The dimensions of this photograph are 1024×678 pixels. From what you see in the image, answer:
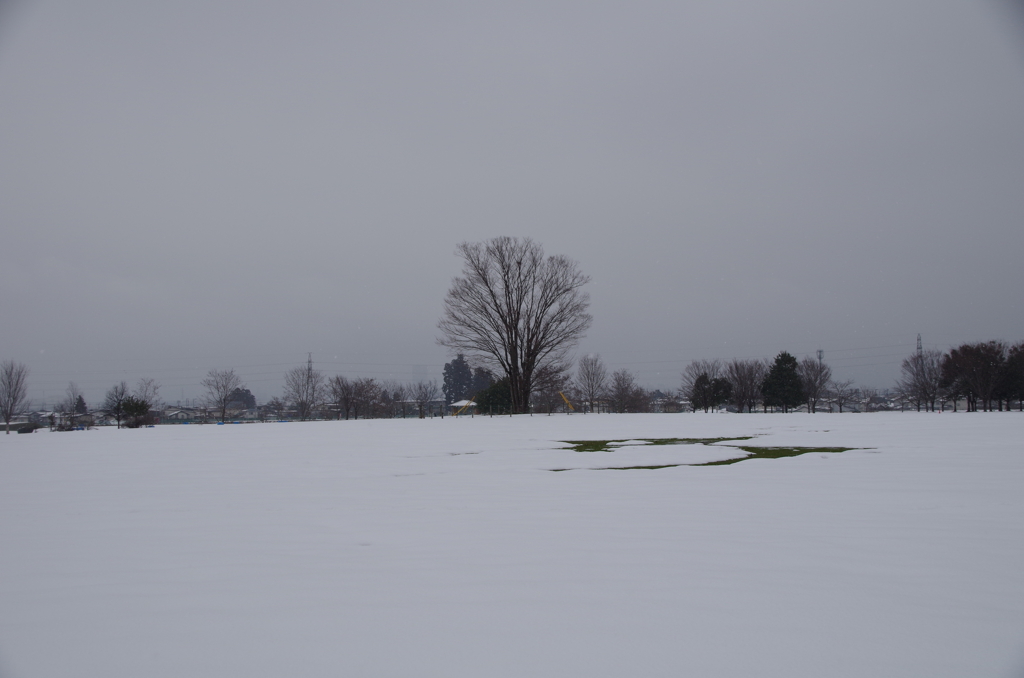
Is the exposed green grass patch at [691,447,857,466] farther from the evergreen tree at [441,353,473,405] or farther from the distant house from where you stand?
the evergreen tree at [441,353,473,405]

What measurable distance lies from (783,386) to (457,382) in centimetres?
4994

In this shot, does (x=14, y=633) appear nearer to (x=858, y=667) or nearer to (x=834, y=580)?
(x=858, y=667)

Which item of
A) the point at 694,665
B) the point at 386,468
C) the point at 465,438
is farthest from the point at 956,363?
the point at 694,665

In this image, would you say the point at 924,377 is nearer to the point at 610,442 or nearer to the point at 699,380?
the point at 699,380

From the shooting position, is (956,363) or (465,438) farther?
(956,363)

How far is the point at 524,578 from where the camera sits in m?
2.77

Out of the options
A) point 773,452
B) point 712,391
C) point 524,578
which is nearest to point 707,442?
point 773,452

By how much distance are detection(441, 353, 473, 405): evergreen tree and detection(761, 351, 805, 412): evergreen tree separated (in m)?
47.3

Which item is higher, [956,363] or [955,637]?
[956,363]

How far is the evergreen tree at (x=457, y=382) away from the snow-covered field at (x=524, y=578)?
74889mm

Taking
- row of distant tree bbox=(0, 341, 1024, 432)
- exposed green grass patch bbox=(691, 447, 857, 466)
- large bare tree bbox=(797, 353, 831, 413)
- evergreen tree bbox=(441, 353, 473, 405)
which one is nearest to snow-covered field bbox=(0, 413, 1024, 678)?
exposed green grass patch bbox=(691, 447, 857, 466)

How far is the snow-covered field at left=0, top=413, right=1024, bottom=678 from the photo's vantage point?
203cm

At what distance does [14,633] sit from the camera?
Answer: 7.46 feet

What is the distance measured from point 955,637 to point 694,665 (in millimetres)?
1010
